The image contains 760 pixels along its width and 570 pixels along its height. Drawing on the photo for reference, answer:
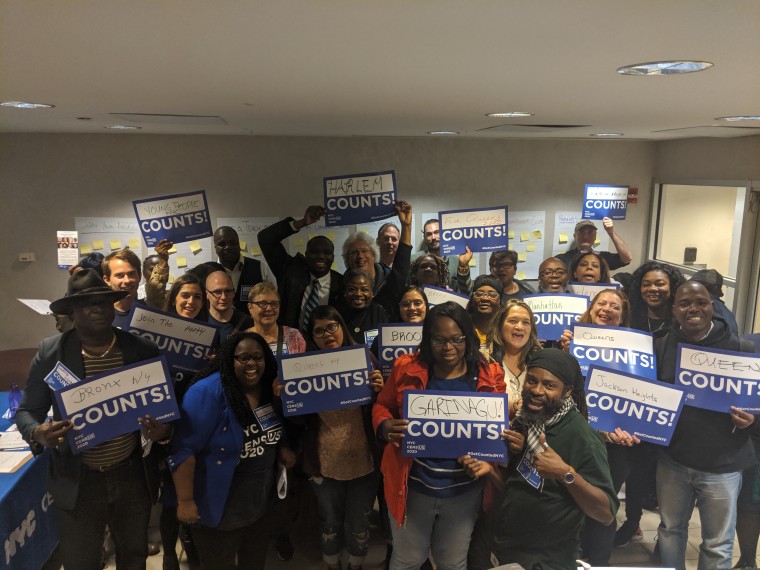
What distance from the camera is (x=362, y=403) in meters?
2.66

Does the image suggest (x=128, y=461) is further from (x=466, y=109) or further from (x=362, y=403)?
(x=466, y=109)

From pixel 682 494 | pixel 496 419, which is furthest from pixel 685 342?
pixel 496 419

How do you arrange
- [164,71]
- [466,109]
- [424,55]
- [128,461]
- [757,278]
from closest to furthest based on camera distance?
[424,55]
[164,71]
[128,461]
[466,109]
[757,278]

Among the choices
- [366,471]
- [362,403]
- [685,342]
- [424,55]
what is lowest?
[366,471]

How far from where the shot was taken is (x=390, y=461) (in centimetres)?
247

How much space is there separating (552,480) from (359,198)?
2.43 meters

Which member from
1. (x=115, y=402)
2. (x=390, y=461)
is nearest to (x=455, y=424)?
(x=390, y=461)

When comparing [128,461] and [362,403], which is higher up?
[362,403]

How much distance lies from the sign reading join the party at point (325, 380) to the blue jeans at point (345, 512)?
15.9 inches

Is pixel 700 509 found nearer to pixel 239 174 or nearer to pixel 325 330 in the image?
pixel 325 330

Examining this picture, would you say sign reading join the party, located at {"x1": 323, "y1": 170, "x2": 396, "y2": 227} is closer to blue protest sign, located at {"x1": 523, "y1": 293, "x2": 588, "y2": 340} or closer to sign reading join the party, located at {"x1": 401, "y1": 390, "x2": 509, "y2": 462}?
blue protest sign, located at {"x1": 523, "y1": 293, "x2": 588, "y2": 340}

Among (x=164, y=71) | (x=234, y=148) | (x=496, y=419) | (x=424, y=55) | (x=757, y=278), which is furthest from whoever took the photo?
(x=234, y=148)

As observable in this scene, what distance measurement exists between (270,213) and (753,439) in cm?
466

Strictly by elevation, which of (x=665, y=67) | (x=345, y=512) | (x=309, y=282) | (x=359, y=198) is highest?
(x=665, y=67)
